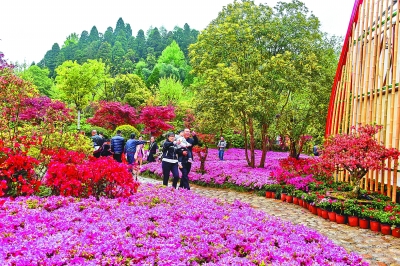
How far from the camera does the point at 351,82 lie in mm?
11203

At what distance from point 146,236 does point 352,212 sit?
497 centimetres

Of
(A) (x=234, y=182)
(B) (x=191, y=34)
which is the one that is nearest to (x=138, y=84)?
(A) (x=234, y=182)

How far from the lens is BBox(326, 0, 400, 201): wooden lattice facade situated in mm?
8414

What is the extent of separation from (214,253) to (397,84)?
6790mm

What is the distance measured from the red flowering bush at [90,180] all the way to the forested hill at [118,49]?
2358 inches

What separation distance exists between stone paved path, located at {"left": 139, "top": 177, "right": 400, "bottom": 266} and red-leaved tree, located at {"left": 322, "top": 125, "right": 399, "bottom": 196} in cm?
135

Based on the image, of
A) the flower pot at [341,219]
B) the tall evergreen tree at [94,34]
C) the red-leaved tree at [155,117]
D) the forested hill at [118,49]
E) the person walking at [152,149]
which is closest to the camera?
the flower pot at [341,219]

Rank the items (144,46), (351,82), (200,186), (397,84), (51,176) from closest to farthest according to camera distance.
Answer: (51,176) < (397,84) < (351,82) < (200,186) < (144,46)

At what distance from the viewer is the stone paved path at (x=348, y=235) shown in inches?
215

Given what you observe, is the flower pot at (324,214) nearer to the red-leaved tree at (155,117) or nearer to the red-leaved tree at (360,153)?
the red-leaved tree at (360,153)

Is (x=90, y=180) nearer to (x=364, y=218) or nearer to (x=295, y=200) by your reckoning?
(x=364, y=218)

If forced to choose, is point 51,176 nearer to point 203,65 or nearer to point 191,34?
point 203,65

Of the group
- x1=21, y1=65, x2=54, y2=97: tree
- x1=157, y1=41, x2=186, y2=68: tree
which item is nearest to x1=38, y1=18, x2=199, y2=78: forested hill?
x1=157, y1=41, x2=186, y2=68: tree

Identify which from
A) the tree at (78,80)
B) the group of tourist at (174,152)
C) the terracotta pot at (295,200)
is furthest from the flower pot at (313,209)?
the tree at (78,80)
